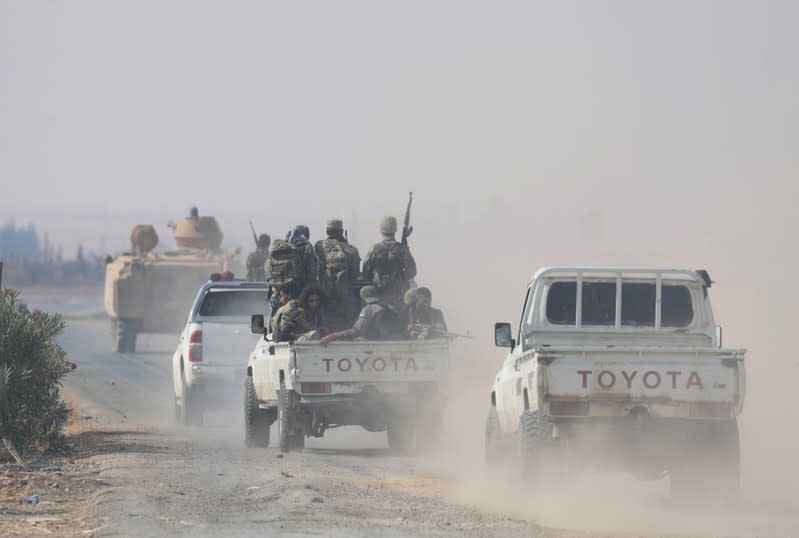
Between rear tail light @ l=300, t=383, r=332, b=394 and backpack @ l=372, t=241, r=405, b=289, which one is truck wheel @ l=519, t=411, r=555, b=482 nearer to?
rear tail light @ l=300, t=383, r=332, b=394

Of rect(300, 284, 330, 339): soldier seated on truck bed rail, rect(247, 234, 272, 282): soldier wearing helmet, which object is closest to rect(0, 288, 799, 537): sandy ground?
rect(300, 284, 330, 339): soldier seated on truck bed rail

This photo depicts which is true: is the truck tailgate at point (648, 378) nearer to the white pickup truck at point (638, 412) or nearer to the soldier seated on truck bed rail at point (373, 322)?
the white pickup truck at point (638, 412)

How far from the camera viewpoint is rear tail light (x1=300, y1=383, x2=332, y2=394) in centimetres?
1806

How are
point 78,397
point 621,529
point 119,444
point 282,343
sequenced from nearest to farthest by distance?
point 621,529
point 282,343
point 119,444
point 78,397

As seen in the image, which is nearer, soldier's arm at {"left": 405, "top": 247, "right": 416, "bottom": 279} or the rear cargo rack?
the rear cargo rack

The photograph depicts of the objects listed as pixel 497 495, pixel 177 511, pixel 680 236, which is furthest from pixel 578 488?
pixel 680 236

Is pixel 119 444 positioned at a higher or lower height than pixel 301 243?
lower

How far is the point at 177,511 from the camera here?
42.6 feet

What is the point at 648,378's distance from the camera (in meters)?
13.4

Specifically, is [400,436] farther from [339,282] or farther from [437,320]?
[339,282]

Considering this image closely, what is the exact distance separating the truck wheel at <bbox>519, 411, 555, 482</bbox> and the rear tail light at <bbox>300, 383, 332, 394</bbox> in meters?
4.80

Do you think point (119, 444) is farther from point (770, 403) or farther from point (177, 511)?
point (770, 403)

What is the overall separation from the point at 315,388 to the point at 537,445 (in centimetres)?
491

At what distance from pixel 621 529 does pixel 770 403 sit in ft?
49.7
